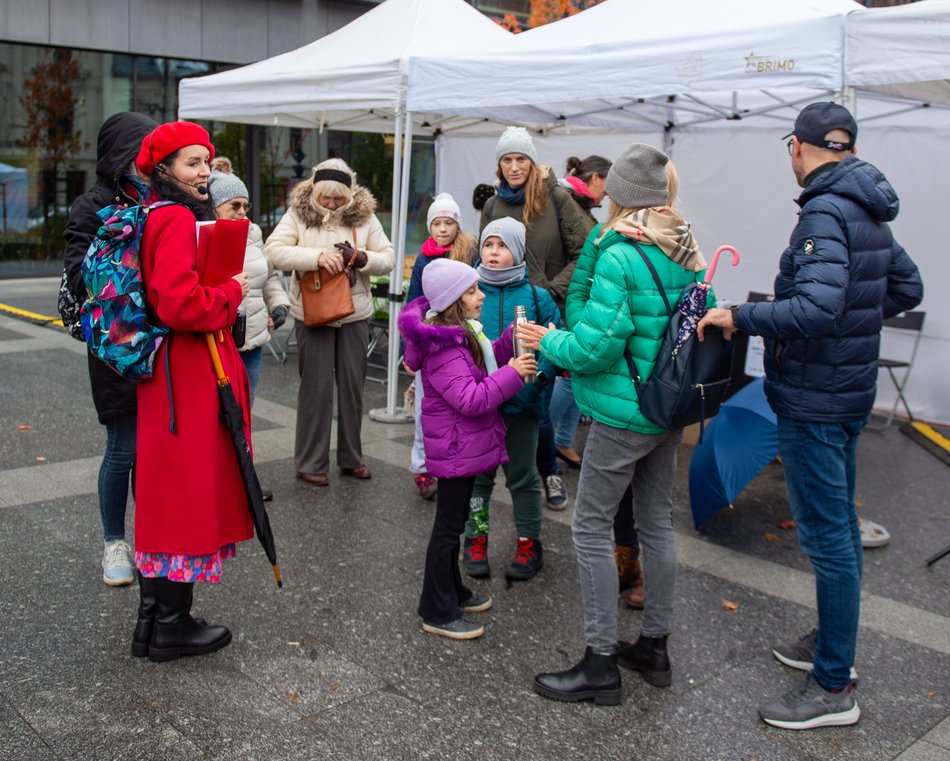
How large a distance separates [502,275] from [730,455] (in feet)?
5.26

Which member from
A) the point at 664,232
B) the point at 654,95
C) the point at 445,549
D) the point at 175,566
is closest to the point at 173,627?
the point at 175,566

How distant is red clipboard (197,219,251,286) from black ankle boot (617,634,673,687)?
6.75 feet

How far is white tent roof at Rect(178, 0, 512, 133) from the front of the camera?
723 centimetres

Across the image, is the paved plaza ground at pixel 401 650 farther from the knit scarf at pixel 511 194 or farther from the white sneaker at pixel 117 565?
the knit scarf at pixel 511 194

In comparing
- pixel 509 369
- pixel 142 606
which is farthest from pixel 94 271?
pixel 509 369

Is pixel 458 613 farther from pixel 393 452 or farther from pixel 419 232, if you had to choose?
pixel 419 232

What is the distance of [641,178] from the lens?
353 cm

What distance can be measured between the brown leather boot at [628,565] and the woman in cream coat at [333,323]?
212 centimetres

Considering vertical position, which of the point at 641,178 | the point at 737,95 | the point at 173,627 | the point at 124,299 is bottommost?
the point at 173,627

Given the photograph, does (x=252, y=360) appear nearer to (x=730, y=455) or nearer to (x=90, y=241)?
(x=90, y=241)

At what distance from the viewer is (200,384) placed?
349cm

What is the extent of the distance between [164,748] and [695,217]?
8.29m

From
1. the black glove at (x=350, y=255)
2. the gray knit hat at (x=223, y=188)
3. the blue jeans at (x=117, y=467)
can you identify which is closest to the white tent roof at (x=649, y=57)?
the black glove at (x=350, y=255)

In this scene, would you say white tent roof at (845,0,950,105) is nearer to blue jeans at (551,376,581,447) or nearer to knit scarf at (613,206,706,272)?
knit scarf at (613,206,706,272)
